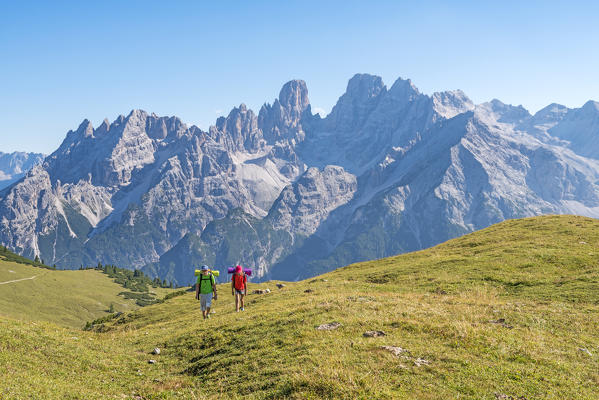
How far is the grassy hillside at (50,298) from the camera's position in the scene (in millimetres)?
140250

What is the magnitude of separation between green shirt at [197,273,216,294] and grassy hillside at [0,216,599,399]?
15.9 ft

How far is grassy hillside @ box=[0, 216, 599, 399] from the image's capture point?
1727cm

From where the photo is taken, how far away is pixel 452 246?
72.1m

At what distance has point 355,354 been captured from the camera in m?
20.3

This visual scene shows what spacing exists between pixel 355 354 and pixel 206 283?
22.2 meters

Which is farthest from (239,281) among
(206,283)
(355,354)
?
(355,354)

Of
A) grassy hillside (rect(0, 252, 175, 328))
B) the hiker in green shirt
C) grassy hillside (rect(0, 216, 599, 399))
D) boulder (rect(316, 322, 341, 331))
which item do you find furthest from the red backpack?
grassy hillside (rect(0, 252, 175, 328))

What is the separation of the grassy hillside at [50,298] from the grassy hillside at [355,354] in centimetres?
12570

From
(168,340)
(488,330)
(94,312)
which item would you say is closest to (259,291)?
(168,340)

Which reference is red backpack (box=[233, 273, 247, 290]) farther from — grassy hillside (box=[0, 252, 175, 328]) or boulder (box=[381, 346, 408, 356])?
grassy hillside (box=[0, 252, 175, 328])

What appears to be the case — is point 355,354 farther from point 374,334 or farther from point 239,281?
point 239,281

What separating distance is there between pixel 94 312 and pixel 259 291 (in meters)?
138

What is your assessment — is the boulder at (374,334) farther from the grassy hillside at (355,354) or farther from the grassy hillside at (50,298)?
the grassy hillside at (50,298)

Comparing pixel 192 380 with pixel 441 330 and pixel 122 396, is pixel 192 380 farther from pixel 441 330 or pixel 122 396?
pixel 441 330
